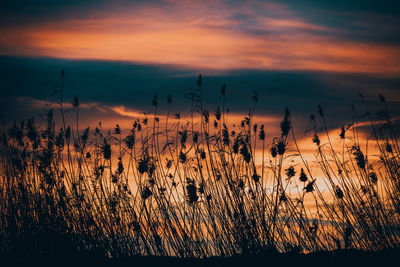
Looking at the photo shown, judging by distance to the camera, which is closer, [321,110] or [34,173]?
[321,110]

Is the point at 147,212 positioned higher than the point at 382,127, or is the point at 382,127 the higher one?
the point at 382,127

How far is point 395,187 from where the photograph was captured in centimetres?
540

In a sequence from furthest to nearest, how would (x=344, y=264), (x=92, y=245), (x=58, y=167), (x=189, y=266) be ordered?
1. (x=58, y=167)
2. (x=92, y=245)
3. (x=189, y=266)
4. (x=344, y=264)

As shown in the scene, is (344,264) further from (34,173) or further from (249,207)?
(34,173)

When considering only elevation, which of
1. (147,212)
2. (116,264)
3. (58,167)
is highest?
(58,167)

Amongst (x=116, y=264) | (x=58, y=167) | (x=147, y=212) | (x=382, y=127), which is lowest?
(x=116, y=264)

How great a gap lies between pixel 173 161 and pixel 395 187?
2.74 meters

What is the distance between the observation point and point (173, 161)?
573 centimetres

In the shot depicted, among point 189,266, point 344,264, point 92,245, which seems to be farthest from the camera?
point 92,245

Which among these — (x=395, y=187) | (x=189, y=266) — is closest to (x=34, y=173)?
(x=189, y=266)

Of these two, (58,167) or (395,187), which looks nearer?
(395,187)

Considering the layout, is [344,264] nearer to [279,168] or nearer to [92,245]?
[279,168]

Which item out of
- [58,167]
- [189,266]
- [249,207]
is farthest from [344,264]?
[58,167]

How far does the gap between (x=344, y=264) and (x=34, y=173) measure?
4149mm
